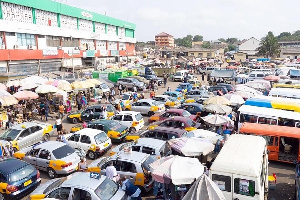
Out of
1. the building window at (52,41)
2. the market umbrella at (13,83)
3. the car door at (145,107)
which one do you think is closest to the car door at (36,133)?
the car door at (145,107)

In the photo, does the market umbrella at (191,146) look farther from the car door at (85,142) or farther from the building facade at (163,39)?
the building facade at (163,39)

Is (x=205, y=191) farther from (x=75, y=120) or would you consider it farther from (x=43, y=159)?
(x=75, y=120)

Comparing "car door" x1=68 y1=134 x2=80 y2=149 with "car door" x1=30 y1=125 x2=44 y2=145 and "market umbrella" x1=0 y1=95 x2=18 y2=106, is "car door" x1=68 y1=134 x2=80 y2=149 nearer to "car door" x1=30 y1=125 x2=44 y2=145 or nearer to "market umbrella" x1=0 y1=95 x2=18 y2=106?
"car door" x1=30 y1=125 x2=44 y2=145

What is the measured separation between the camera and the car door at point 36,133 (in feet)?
51.5

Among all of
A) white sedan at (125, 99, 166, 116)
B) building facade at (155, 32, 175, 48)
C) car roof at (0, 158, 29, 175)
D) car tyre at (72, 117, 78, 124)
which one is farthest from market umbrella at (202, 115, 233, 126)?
building facade at (155, 32, 175, 48)

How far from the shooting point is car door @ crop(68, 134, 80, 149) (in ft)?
47.0

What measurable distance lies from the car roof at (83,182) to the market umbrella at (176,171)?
1.81 meters

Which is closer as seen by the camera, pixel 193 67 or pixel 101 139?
pixel 101 139

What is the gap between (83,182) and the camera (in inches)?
331

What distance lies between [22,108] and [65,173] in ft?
41.3

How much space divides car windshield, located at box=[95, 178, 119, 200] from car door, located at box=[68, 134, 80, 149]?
6116 millimetres

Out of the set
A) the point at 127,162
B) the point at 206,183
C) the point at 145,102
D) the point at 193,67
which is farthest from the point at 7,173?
the point at 193,67

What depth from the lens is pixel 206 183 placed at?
23.9 ft

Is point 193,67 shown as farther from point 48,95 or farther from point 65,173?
point 65,173
